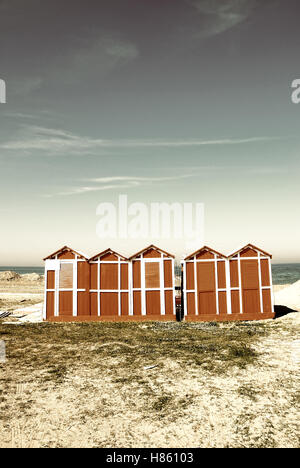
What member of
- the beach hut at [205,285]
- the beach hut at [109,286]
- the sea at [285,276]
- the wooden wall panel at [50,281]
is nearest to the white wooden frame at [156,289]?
the beach hut at [109,286]

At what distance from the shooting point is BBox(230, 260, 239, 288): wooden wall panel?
65.2ft

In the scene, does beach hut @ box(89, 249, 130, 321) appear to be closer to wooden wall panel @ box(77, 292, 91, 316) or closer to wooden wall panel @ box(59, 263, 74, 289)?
wooden wall panel @ box(77, 292, 91, 316)

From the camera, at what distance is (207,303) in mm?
19766

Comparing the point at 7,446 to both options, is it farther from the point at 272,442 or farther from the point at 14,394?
the point at 272,442

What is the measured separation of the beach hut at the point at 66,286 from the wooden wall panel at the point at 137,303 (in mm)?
3088

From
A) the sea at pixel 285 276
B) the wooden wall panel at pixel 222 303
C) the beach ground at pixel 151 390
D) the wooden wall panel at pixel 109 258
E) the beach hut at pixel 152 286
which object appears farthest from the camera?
the sea at pixel 285 276

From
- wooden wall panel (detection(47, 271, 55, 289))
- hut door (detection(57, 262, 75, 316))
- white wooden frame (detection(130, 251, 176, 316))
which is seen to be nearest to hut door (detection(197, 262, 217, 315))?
white wooden frame (detection(130, 251, 176, 316))

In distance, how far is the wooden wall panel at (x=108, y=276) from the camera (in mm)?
20000

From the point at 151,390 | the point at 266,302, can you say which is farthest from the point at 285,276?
the point at 151,390

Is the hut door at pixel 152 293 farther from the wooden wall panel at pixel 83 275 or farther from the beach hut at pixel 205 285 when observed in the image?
the wooden wall panel at pixel 83 275

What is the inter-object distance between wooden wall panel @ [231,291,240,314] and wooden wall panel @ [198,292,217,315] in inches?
46.5

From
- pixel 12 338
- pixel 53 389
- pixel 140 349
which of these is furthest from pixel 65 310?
pixel 53 389

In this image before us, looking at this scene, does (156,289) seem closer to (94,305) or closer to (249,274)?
(94,305)
